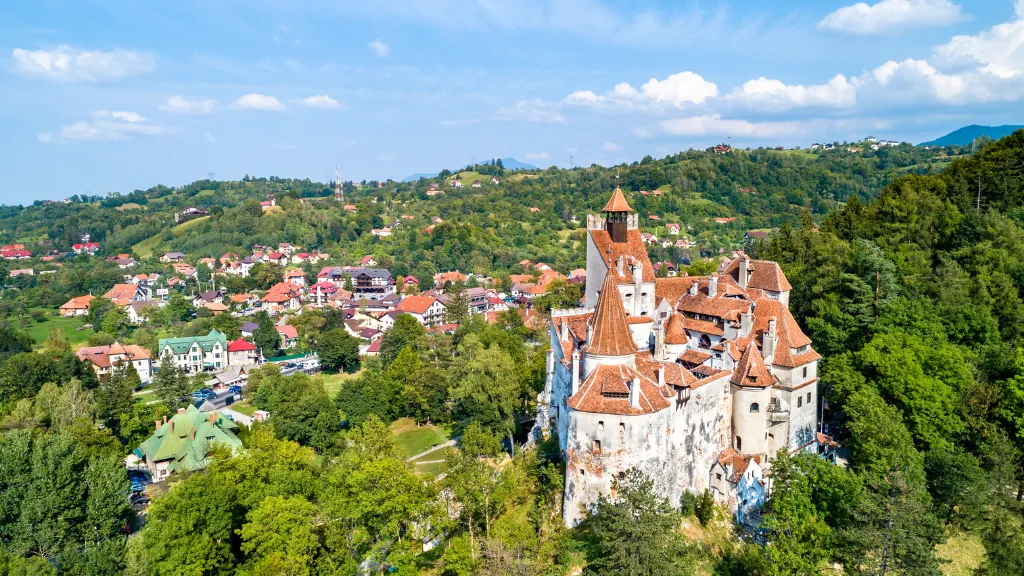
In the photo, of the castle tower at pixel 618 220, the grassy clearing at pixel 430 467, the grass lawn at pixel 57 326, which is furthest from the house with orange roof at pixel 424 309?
the castle tower at pixel 618 220

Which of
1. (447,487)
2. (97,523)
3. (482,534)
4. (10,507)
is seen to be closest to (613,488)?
(482,534)

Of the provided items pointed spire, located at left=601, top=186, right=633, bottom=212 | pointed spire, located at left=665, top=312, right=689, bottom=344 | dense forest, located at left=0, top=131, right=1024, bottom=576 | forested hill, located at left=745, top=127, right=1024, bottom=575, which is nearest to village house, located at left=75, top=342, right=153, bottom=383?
dense forest, located at left=0, top=131, right=1024, bottom=576

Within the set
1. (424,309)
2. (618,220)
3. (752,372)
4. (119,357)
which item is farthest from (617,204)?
(119,357)

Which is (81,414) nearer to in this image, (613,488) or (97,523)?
(97,523)

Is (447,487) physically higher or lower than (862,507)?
lower

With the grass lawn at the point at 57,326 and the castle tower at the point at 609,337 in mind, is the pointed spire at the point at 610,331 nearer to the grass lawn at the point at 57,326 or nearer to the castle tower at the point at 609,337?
the castle tower at the point at 609,337

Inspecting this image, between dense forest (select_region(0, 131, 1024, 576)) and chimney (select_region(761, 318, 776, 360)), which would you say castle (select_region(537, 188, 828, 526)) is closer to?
chimney (select_region(761, 318, 776, 360))
